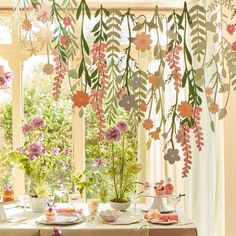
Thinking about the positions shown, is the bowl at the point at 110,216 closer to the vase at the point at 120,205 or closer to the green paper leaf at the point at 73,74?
the vase at the point at 120,205

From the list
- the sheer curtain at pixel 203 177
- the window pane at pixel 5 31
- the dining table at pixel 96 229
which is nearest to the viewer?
the dining table at pixel 96 229

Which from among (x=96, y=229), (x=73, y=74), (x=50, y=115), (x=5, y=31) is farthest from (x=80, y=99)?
(x=5, y=31)

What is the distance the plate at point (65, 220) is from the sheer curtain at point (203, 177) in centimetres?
72

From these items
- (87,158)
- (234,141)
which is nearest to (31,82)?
(87,158)

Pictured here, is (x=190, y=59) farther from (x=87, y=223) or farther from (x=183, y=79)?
(x=87, y=223)

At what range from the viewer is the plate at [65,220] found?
226cm

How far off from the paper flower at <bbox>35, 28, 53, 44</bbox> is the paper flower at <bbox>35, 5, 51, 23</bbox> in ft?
0.05

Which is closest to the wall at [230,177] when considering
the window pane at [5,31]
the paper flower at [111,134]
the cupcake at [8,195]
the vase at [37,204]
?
the vase at [37,204]

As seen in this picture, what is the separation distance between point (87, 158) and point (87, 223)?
1336 mm

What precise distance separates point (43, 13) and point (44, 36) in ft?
0.11

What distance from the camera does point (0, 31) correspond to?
356cm

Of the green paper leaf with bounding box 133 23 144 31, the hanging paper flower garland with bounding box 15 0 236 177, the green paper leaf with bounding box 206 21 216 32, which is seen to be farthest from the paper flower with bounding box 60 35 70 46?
the green paper leaf with bounding box 206 21 216 32

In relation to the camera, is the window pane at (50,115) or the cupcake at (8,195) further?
the window pane at (50,115)

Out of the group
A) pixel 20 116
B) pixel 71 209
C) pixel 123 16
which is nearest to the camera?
pixel 123 16
